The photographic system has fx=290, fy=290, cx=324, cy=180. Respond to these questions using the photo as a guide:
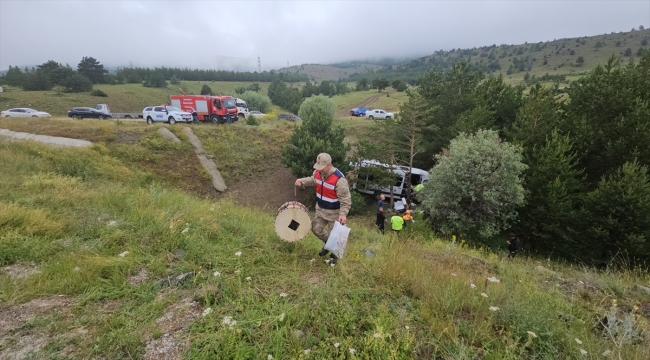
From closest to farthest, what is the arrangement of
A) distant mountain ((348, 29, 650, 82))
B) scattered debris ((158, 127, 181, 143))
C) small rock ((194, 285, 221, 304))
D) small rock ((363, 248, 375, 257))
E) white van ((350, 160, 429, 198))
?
1. small rock ((194, 285, 221, 304))
2. small rock ((363, 248, 375, 257))
3. white van ((350, 160, 429, 198))
4. scattered debris ((158, 127, 181, 143))
5. distant mountain ((348, 29, 650, 82))

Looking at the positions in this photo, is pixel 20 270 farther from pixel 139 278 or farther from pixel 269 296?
pixel 269 296

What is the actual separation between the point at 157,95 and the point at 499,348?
8538cm

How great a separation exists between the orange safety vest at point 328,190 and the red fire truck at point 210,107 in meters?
25.0

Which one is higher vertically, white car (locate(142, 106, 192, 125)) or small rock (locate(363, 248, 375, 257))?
white car (locate(142, 106, 192, 125))

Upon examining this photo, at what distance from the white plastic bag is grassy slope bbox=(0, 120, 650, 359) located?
1.07 ft

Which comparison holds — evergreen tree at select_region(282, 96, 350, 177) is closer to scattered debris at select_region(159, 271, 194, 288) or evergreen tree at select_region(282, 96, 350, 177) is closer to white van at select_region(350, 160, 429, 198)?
white van at select_region(350, 160, 429, 198)

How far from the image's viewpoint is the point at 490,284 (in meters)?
4.23

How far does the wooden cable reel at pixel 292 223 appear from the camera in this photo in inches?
199

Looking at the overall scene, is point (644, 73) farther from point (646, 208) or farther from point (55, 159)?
point (55, 159)

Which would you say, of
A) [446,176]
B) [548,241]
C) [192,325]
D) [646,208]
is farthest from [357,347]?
[548,241]

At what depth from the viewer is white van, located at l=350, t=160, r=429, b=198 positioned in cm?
1886

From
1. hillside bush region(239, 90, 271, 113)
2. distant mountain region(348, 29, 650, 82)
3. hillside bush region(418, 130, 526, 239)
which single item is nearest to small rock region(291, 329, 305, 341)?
hillside bush region(418, 130, 526, 239)

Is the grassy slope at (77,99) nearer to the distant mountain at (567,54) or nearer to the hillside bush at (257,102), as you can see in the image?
the hillside bush at (257,102)

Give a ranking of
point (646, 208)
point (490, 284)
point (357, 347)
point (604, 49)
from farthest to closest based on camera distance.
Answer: point (604, 49) < point (646, 208) < point (490, 284) < point (357, 347)
